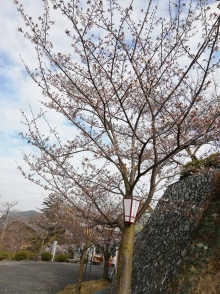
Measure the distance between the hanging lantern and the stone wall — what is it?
1.26m

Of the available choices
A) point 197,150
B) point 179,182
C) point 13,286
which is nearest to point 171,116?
point 179,182

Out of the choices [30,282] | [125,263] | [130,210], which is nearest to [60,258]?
[30,282]

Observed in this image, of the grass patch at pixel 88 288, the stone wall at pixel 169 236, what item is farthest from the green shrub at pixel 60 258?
the stone wall at pixel 169 236

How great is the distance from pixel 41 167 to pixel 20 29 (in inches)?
114

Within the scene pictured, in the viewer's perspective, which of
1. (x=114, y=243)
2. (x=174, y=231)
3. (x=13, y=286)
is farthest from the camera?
(x=114, y=243)

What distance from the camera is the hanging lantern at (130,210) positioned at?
444 cm

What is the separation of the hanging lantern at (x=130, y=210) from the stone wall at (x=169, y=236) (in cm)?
126

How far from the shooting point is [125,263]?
13.8ft

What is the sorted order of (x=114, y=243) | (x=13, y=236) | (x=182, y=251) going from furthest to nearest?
(x=13, y=236)
(x=114, y=243)
(x=182, y=251)

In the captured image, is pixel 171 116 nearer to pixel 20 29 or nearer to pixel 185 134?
pixel 185 134

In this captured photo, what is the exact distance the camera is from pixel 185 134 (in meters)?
5.03

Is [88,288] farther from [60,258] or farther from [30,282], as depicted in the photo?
[60,258]

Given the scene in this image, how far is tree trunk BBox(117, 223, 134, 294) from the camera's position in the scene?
4.14 meters

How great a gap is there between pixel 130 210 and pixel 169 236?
2.55 meters
